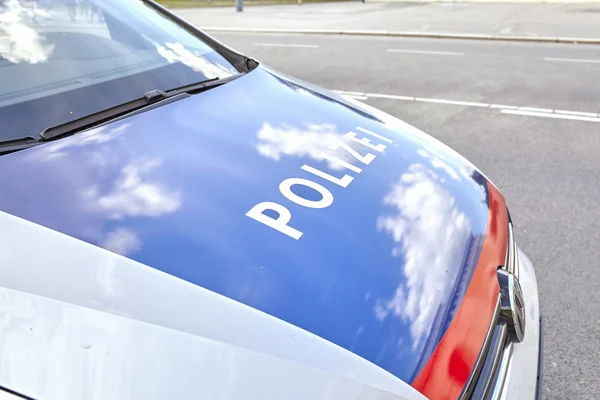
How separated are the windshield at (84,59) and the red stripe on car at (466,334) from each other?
50.3 inches

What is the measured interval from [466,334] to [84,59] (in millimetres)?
1691

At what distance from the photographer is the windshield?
67.9 inches

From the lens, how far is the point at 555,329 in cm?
261

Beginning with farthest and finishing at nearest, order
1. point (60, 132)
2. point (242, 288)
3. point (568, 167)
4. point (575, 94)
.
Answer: point (575, 94), point (568, 167), point (60, 132), point (242, 288)

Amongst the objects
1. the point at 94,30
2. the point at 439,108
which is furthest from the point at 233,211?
the point at 439,108

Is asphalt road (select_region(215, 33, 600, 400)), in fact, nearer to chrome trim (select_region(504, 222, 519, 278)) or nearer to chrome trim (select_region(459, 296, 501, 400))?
chrome trim (select_region(504, 222, 519, 278))

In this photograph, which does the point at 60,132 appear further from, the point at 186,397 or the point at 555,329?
the point at 555,329

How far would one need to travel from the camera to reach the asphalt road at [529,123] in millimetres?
2713

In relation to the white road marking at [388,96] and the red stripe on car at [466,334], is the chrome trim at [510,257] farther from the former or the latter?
the white road marking at [388,96]

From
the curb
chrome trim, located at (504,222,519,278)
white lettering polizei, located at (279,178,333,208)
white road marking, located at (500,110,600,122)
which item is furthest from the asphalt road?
white lettering polizei, located at (279,178,333,208)

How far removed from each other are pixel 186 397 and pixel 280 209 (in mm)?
600

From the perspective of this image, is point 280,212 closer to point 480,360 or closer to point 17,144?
point 480,360

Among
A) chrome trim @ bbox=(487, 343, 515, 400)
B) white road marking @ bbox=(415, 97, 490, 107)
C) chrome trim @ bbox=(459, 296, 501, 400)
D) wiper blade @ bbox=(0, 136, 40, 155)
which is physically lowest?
white road marking @ bbox=(415, 97, 490, 107)

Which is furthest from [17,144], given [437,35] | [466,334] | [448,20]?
[448,20]
